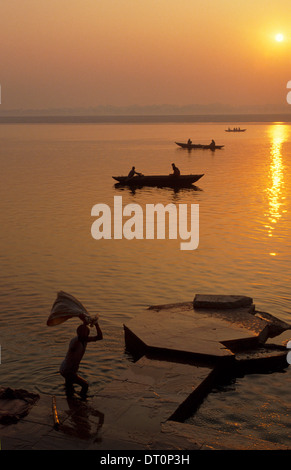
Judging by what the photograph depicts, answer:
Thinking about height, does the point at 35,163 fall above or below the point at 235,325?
above

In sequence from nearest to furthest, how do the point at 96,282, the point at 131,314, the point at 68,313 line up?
1. the point at 68,313
2. the point at 131,314
3. the point at 96,282

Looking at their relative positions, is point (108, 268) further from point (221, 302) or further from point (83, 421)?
point (83, 421)

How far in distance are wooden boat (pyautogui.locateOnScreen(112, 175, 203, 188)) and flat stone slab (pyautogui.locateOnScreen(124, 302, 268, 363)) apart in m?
26.4

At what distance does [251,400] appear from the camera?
968 centimetres

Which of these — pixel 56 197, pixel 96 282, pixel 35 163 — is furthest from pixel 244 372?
pixel 35 163

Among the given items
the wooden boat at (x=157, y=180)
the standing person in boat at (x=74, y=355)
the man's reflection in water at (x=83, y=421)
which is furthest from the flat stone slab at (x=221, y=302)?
the wooden boat at (x=157, y=180)

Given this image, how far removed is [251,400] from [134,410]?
2.41 metres

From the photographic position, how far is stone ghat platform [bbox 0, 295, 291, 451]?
294 inches

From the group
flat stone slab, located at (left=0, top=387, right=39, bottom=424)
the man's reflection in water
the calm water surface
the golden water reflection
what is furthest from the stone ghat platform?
the golden water reflection

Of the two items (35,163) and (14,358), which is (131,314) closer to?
(14,358)

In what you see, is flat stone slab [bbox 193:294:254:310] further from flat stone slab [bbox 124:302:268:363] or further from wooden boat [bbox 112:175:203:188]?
wooden boat [bbox 112:175:203:188]

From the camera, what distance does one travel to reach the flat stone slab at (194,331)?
10398 millimetres

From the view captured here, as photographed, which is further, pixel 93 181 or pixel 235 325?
pixel 93 181

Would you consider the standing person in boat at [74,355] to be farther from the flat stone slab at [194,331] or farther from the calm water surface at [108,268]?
the flat stone slab at [194,331]
